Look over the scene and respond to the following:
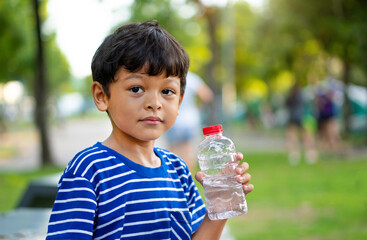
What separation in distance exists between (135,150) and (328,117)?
11974mm

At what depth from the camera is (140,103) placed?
1.79 meters

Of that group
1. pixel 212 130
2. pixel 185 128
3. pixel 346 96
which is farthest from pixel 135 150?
pixel 346 96

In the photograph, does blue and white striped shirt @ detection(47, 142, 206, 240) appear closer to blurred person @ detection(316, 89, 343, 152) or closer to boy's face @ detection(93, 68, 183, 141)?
boy's face @ detection(93, 68, 183, 141)

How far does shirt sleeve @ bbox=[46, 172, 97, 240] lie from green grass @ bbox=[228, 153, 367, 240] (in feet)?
13.6

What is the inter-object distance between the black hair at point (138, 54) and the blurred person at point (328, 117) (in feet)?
38.4

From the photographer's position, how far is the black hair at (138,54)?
178cm

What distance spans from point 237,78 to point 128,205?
39.2m

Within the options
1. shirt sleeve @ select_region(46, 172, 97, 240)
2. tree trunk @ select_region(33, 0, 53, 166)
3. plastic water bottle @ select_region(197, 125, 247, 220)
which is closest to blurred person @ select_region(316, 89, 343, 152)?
tree trunk @ select_region(33, 0, 53, 166)

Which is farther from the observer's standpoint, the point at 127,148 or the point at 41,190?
the point at 41,190

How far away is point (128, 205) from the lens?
5.64ft

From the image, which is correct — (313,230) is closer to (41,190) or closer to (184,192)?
(41,190)

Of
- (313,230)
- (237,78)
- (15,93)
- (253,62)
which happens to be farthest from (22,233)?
(15,93)

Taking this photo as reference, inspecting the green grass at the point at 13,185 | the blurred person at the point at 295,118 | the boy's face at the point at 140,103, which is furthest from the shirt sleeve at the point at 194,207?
the blurred person at the point at 295,118

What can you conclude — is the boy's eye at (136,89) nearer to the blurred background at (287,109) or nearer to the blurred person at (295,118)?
the blurred background at (287,109)
